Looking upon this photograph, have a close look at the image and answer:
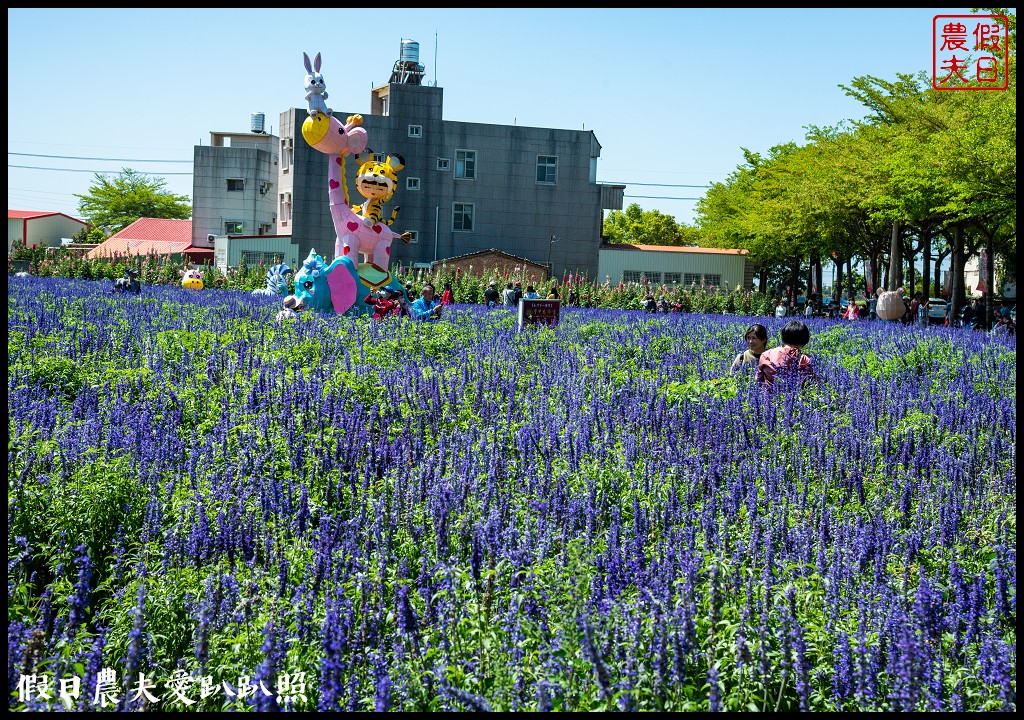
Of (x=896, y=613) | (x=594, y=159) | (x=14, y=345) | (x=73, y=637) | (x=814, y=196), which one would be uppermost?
(x=594, y=159)

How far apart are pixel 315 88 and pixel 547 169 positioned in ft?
107

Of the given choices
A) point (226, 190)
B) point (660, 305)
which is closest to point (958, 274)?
point (660, 305)

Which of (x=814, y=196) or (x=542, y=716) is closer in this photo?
(x=542, y=716)

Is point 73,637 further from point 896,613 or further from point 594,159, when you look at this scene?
point 594,159

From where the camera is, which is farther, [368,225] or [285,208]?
[285,208]

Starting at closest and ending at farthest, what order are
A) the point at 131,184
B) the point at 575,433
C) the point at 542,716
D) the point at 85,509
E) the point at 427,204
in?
1. the point at 542,716
2. the point at 85,509
3. the point at 575,433
4. the point at 427,204
5. the point at 131,184

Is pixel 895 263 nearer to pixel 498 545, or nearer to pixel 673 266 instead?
pixel 673 266

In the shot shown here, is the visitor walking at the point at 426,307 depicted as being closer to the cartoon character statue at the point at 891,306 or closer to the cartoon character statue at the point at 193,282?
the cartoon character statue at the point at 193,282

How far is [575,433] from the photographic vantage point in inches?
219

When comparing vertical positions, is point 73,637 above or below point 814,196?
below

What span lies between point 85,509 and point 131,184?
275ft

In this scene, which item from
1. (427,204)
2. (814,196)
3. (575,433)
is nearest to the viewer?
(575,433)

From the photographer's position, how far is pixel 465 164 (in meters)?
49.3

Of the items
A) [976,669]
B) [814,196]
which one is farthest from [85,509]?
[814,196]
